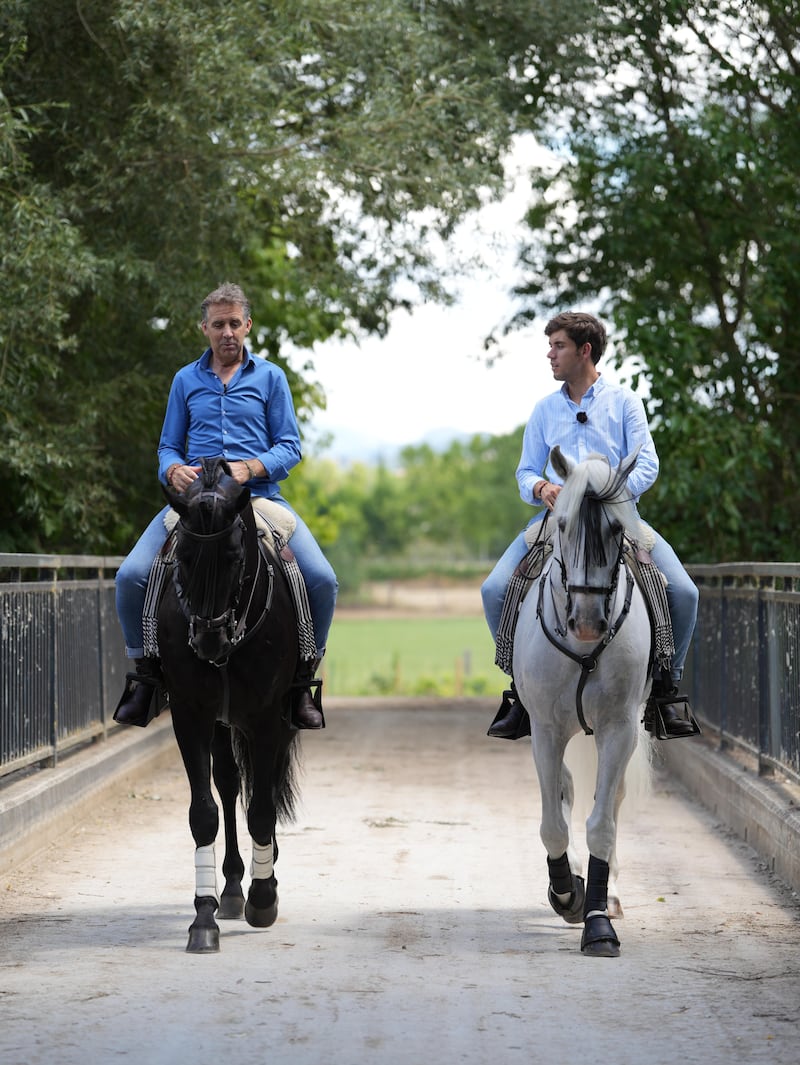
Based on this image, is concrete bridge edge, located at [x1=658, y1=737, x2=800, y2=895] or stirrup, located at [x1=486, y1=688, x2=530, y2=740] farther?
concrete bridge edge, located at [x1=658, y1=737, x2=800, y2=895]

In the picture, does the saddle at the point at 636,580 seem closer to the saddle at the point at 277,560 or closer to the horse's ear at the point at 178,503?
the saddle at the point at 277,560

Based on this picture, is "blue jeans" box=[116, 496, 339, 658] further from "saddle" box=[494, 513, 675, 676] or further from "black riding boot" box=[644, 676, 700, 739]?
"black riding boot" box=[644, 676, 700, 739]

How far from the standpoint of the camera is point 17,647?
10219 millimetres

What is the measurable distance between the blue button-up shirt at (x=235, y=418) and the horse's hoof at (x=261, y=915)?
192 centimetres

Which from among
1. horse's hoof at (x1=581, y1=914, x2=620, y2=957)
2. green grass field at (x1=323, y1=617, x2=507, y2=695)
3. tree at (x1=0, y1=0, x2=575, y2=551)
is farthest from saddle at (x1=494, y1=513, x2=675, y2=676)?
green grass field at (x1=323, y1=617, x2=507, y2=695)

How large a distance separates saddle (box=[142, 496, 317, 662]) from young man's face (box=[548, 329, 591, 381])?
55.8 inches

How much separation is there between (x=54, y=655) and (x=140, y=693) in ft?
12.2

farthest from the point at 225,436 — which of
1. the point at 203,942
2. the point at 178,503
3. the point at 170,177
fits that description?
the point at 170,177

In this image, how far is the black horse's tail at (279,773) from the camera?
794 centimetres

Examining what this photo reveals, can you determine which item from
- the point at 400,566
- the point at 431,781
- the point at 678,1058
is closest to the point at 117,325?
the point at 431,781

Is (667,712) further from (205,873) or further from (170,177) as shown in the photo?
(170,177)

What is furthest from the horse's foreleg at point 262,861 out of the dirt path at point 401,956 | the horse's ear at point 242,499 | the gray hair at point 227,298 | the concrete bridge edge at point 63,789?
the gray hair at point 227,298

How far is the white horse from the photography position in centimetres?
674

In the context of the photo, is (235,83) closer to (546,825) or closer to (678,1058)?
(546,825)
